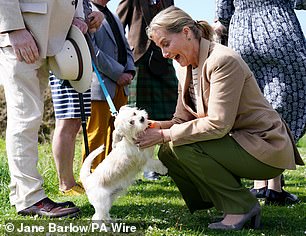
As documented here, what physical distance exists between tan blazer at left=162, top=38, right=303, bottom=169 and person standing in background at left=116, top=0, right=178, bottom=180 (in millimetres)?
2563

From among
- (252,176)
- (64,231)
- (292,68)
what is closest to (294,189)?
(292,68)

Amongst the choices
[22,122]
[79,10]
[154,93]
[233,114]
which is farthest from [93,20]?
[233,114]

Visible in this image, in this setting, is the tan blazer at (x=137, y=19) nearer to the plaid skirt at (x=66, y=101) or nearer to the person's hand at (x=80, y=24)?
the plaid skirt at (x=66, y=101)

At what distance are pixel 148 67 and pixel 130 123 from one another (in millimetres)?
2836

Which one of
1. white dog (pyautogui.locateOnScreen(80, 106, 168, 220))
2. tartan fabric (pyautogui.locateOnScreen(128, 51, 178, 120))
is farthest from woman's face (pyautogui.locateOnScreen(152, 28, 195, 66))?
tartan fabric (pyautogui.locateOnScreen(128, 51, 178, 120))

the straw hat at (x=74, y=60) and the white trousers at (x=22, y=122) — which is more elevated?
the straw hat at (x=74, y=60)

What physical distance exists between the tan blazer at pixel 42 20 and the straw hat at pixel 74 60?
2.1 inches

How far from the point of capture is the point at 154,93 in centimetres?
705

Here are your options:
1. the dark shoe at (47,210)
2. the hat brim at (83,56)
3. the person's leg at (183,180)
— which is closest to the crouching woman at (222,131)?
the person's leg at (183,180)

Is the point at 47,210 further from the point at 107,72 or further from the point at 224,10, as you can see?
the point at 224,10

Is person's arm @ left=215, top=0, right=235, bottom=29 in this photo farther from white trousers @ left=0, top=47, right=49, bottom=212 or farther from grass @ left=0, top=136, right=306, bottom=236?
white trousers @ left=0, top=47, right=49, bottom=212

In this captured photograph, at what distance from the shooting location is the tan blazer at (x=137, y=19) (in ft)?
22.4

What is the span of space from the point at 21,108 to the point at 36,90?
18cm

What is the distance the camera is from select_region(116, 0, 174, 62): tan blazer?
22.4 feet
